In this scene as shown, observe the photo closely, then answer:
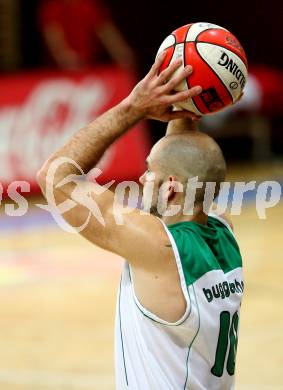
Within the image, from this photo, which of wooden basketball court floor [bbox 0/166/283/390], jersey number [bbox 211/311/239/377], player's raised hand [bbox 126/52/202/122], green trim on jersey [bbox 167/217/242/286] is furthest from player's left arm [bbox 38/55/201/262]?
wooden basketball court floor [bbox 0/166/283/390]

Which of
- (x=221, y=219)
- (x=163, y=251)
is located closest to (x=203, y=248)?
(x=163, y=251)

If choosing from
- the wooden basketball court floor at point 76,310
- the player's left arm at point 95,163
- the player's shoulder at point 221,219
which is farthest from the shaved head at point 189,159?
the wooden basketball court floor at point 76,310

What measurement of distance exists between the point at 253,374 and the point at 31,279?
139 inches

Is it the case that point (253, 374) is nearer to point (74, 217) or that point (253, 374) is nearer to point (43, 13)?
point (74, 217)

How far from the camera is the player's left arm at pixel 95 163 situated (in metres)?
3.87

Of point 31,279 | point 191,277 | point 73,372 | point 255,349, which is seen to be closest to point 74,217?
point 191,277

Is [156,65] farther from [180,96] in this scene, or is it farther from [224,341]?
[224,341]

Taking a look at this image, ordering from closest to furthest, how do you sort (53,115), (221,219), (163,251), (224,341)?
(163,251)
(224,341)
(221,219)
(53,115)

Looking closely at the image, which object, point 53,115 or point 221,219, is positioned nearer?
point 221,219

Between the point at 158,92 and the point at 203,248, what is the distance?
2.27 ft

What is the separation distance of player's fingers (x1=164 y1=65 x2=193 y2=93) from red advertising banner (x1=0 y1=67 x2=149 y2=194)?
367 inches

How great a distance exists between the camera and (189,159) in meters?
4.02

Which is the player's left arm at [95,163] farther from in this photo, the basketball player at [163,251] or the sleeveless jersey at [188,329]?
the sleeveless jersey at [188,329]

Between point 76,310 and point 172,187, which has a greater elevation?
point 172,187
